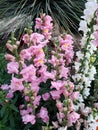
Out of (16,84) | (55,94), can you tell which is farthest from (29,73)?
(55,94)

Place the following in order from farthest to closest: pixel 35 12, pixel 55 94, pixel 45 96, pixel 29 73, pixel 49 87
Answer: pixel 35 12
pixel 49 87
pixel 45 96
pixel 55 94
pixel 29 73

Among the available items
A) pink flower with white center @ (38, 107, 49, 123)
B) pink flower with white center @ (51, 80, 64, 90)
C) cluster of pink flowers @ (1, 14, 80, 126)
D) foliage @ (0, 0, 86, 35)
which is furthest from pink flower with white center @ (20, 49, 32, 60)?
foliage @ (0, 0, 86, 35)

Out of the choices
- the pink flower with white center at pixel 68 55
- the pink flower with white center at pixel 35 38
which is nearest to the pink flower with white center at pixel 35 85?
the pink flower with white center at pixel 35 38

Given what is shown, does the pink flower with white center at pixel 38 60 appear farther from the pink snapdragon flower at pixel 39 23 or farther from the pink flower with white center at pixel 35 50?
the pink snapdragon flower at pixel 39 23

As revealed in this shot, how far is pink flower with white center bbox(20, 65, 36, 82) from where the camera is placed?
2467 mm

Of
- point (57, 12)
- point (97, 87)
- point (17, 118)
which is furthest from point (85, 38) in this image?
point (57, 12)

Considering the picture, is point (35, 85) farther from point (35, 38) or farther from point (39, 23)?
point (39, 23)

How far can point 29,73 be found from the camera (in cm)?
250

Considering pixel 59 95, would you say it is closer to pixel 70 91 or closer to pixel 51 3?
pixel 70 91

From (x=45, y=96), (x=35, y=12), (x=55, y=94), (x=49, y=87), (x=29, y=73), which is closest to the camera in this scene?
(x=29, y=73)

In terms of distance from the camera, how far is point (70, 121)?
2.46 meters

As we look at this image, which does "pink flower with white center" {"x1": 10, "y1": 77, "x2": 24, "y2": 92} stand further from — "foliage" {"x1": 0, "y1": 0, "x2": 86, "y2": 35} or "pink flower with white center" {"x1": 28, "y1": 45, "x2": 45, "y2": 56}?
"foliage" {"x1": 0, "y1": 0, "x2": 86, "y2": 35}

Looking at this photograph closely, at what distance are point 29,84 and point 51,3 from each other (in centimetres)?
309

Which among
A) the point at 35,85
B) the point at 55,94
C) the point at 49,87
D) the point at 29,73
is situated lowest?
the point at 49,87
